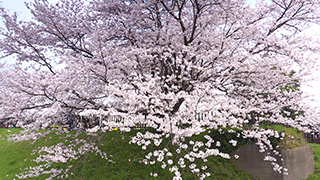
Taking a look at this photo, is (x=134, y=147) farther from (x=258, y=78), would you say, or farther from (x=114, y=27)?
(x=258, y=78)

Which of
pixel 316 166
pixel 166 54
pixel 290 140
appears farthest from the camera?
pixel 316 166

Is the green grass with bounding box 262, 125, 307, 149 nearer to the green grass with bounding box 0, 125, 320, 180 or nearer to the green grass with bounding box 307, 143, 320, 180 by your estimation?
the green grass with bounding box 0, 125, 320, 180

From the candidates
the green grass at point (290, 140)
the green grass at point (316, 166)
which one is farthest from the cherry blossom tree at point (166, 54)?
the green grass at point (316, 166)

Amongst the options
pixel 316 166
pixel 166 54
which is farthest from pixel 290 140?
pixel 166 54

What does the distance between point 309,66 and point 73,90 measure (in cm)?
803

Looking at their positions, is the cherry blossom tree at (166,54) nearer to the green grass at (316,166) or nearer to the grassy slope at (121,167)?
the grassy slope at (121,167)

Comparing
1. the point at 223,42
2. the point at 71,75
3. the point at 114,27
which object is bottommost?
the point at 71,75

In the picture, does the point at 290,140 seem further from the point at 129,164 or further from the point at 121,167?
the point at 121,167

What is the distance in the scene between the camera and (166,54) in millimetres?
7520

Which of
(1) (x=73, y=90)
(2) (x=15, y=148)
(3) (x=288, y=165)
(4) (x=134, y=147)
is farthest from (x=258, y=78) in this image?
(2) (x=15, y=148)

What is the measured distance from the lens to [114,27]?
945cm

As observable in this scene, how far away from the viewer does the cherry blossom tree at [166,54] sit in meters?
7.38

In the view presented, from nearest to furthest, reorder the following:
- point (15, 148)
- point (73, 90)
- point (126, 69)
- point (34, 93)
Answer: point (34, 93), point (73, 90), point (126, 69), point (15, 148)

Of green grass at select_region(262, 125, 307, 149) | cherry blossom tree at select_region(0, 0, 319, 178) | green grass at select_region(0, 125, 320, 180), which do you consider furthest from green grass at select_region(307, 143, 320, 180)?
cherry blossom tree at select_region(0, 0, 319, 178)
